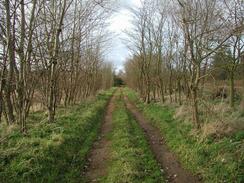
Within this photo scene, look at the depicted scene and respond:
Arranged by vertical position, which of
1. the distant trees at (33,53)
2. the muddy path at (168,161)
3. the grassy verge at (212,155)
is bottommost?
the muddy path at (168,161)

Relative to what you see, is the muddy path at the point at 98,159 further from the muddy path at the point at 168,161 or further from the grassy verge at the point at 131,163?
the muddy path at the point at 168,161

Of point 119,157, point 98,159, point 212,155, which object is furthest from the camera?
point 98,159

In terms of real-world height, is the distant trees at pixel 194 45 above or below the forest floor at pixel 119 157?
above

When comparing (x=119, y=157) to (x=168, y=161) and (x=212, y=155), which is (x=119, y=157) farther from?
(x=212, y=155)

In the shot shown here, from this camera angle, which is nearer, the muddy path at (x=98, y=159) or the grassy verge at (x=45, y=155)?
the grassy verge at (x=45, y=155)

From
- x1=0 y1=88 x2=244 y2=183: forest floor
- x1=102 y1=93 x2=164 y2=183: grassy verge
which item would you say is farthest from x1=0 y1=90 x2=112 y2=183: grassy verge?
x1=102 y1=93 x2=164 y2=183: grassy verge

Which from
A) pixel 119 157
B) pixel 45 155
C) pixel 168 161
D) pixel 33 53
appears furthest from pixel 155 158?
pixel 33 53

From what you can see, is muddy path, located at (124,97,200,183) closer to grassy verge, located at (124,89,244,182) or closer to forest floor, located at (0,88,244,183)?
forest floor, located at (0,88,244,183)

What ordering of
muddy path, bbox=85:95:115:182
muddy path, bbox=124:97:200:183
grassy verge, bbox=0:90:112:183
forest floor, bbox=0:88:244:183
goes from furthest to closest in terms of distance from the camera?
muddy path, bbox=85:95:115:182 → muddy path, bbox=124:97:200:183 → forest floor, bbox=0:88:244:183 → grassy verge, bbox=0:90:112:183

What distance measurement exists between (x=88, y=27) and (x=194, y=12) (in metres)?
11.4

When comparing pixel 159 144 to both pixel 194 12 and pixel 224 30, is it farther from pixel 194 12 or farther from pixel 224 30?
pixel 194 12

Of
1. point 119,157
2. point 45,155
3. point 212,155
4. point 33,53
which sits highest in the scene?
point 33,53

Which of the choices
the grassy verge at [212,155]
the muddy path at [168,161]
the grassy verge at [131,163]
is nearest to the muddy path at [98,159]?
the grassy verge at [131,163]

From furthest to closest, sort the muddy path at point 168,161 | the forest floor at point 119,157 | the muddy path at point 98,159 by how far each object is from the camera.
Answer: the muddy path at point 98,159 < the muddy path at point 168,161 < the forest floor at point 119,157
